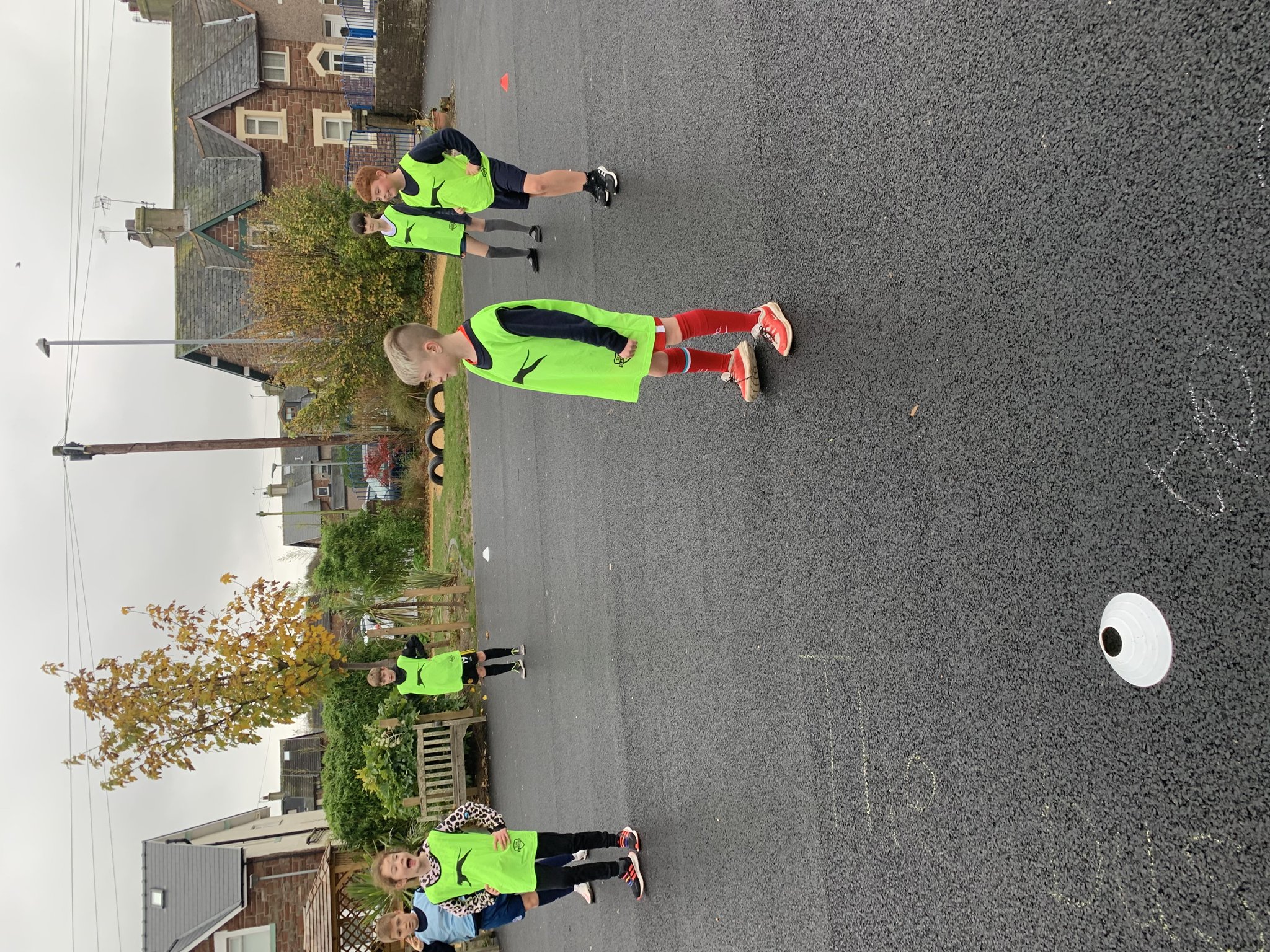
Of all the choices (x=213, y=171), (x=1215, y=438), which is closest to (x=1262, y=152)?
(x=1215, y=438)

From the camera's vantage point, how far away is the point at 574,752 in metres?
6.42

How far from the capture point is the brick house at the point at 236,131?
23.0 meters

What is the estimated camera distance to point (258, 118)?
23.4m

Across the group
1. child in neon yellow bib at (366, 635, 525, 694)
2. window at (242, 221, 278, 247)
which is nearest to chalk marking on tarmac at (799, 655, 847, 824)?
child in neon yellow bib at (366, 635, 525, 694)

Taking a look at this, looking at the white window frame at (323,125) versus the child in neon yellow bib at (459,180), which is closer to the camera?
the child in neon yellow bib at (459,180)

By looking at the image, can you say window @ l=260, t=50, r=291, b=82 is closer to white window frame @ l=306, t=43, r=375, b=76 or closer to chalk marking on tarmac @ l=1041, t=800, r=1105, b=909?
white window frame @ l=306, t=43, r=375, b=76

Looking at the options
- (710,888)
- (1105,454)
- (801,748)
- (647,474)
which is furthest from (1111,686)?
(647,474)

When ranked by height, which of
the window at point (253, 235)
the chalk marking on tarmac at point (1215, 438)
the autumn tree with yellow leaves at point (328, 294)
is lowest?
the chalk marking on tarmac at point (1215, 438)

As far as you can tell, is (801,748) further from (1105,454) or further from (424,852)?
(424,852)

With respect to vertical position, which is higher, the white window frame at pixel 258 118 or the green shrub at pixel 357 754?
the white window frame at pixel 258 118

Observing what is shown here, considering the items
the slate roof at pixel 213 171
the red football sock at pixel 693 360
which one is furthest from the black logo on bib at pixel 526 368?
the slate roof at pixel 213 171

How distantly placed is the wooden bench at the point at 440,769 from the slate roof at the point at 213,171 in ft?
58.1

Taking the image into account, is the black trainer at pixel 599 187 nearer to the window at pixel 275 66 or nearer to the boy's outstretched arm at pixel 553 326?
the boy's outstretched arm at pixel 553 326

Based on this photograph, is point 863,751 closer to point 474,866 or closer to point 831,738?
point 831,738
